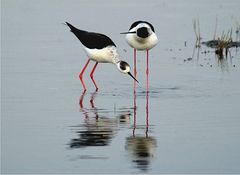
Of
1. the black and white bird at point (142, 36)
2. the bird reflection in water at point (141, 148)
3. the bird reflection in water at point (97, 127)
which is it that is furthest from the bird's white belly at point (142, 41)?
the bird reflection in water at point (141, 148)

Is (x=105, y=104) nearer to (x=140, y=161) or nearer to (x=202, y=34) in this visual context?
(x=140, y=161)

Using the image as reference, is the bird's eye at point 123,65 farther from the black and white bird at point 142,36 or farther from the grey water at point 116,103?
the black and white bird at point 142,36

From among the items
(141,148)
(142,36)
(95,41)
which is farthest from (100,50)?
(141,148)

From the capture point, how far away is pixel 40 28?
742 inches

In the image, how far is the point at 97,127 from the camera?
10695 millimetres

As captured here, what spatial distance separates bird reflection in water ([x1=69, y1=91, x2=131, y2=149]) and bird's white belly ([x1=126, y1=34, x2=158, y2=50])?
1949 mm

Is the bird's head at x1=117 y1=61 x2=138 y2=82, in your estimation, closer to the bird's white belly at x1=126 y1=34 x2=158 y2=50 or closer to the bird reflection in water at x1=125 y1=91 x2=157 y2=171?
the bird's white belly at x1=126 y1=34 x2=158 y2=50

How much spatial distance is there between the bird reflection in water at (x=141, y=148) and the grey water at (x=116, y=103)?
0.01m

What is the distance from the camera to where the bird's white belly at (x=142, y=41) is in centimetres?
1359

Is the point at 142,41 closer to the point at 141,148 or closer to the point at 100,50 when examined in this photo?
the point at 100,50

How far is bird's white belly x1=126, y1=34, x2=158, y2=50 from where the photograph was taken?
13594 millimetres

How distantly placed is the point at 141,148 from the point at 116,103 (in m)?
2.39

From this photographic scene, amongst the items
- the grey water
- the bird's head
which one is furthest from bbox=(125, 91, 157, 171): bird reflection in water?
the bird's head

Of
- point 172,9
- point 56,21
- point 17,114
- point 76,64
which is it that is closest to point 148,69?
point 76,64
